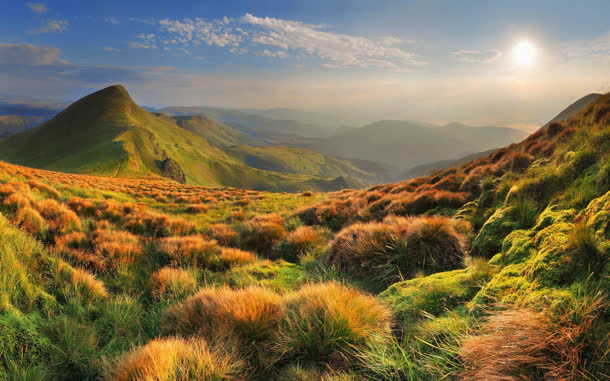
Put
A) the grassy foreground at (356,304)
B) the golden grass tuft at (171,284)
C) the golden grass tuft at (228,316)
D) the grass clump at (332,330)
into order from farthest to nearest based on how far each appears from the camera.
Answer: the golden grass tuft at (171,284)
the golden grass tuft at (228,316)
the grass clump at (332,330)
the grassy foreground at (356,304)

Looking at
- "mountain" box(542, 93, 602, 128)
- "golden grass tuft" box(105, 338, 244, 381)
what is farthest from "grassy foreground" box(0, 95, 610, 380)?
"mountain" box(542, 93, 602, 128)

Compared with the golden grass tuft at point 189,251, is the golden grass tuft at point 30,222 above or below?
above

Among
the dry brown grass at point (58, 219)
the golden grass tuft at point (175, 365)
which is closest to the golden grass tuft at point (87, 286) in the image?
the golden grass tuft at point (175, 365)

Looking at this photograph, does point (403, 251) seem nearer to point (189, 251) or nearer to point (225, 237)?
A: point (189, 251)

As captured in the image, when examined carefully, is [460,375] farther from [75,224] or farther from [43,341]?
[75,224]

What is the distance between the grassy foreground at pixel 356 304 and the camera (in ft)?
6.35

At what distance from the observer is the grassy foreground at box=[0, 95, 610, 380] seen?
1.94 meters

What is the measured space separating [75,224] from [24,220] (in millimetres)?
1038

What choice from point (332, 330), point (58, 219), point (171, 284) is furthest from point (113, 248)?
point (332, 330)

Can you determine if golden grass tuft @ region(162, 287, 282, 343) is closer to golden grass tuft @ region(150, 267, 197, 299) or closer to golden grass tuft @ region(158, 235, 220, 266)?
golden grass tuft @ region(150, 267, 197, 299)

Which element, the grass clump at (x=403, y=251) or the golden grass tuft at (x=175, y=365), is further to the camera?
the grass clump at (x=403, y=251)

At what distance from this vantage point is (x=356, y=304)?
2.78 meters

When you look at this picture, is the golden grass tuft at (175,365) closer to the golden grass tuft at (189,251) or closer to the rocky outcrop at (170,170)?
the golden grass tuft at (189,251)

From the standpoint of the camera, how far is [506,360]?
171cm
